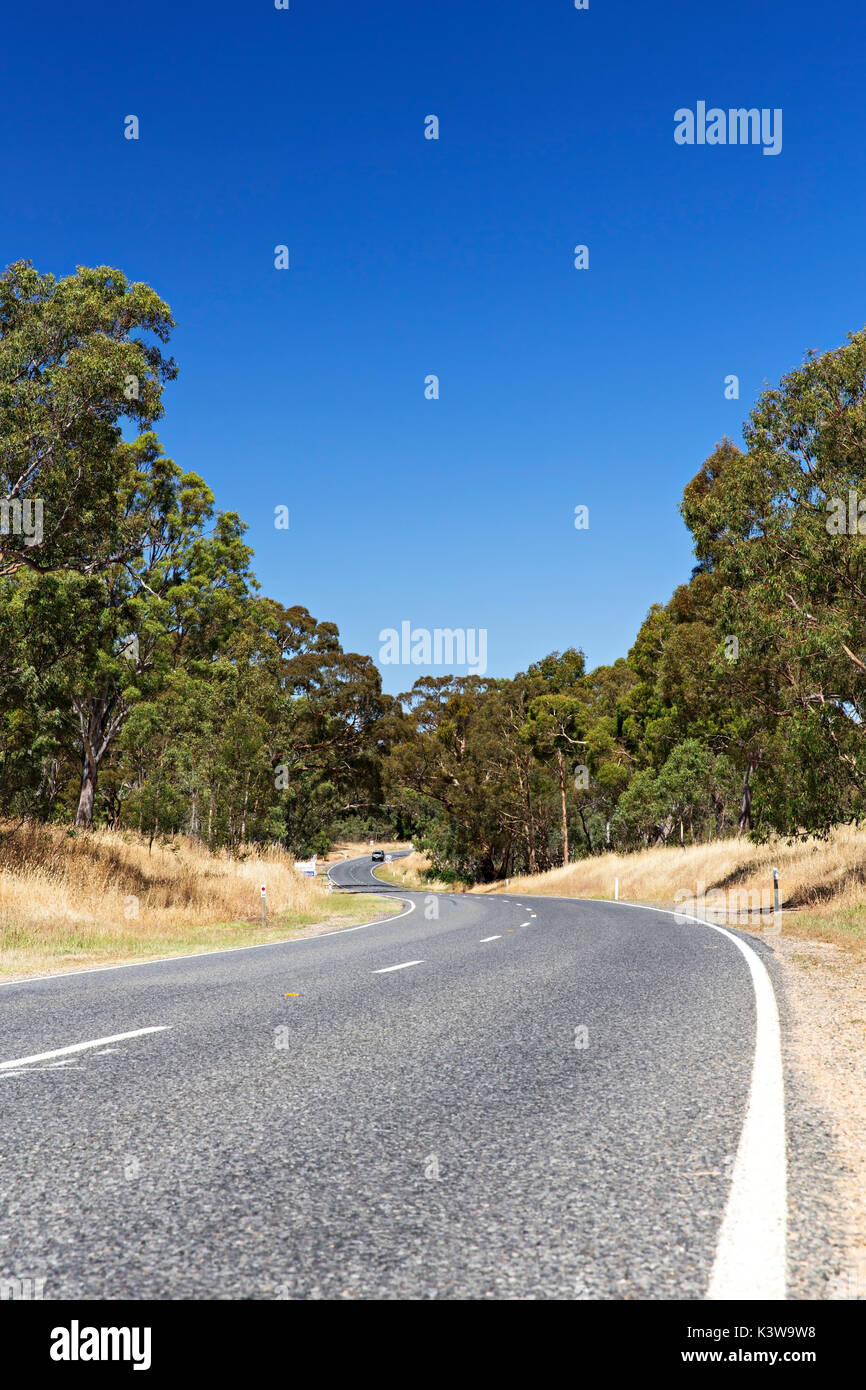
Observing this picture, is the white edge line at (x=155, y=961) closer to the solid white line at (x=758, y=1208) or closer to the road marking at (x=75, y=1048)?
the road marking at (x=75, y=1048)

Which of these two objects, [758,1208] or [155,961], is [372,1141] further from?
[155,961]

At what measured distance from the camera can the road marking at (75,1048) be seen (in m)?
5.84

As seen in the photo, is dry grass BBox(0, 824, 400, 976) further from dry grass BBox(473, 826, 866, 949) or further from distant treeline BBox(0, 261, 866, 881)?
dry grass BBox(473, 826, 866, 949)

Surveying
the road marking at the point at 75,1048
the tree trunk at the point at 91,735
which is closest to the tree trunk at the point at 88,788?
the tree trunk at the point at 91,735

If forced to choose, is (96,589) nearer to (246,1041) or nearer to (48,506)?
(48,506)

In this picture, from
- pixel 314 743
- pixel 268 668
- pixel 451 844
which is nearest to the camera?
pixel 268 668

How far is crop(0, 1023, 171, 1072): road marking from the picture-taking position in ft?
19.2

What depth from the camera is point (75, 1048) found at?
6.30m

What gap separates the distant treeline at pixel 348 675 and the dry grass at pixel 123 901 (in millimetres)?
2432

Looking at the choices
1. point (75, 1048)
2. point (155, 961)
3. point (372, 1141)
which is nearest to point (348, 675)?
point (155, 961)

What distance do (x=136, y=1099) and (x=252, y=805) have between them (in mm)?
30465

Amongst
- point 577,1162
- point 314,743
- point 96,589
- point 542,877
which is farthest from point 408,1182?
point 314,743

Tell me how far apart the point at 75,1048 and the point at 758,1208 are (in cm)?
449
